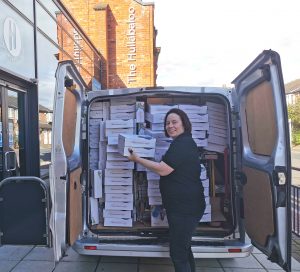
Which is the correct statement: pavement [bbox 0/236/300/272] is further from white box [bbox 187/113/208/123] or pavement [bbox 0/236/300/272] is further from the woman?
white box [bbox 187/113/208/123]

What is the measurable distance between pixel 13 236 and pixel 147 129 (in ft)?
7.26

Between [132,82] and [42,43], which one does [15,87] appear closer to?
[42,43]

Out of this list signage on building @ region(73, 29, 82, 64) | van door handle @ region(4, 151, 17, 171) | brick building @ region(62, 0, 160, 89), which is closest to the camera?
van door handle @ region(4, 151, 17, 171)

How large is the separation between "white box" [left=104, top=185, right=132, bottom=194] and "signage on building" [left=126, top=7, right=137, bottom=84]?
1038cm

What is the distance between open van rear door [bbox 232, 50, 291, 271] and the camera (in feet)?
8.87

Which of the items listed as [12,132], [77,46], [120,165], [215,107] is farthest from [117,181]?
[77,46]

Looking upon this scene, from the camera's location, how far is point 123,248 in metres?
3.26

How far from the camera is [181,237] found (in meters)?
2.96

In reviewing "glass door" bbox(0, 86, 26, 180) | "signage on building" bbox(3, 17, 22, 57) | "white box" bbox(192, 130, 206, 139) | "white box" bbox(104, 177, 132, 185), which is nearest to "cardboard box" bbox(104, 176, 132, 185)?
"white box" bbox(104, 177, 132, 185)

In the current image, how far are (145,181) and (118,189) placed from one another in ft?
1.23

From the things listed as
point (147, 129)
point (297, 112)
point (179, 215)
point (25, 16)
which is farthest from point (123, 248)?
point (297, 112)

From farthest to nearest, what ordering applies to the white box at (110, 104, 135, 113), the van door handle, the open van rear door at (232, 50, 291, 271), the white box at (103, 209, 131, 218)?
1. the van door handle
2. the white box at (110, 104, 135, 113)
3. the white box at (103, 209, 131, 218)
4. the open van rear door at (232, 50, 291, 271)

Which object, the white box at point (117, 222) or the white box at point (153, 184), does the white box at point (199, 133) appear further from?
the white box at point (117, 222)

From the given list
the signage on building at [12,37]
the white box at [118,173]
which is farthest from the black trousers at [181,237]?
the signage on building at [12,37]
